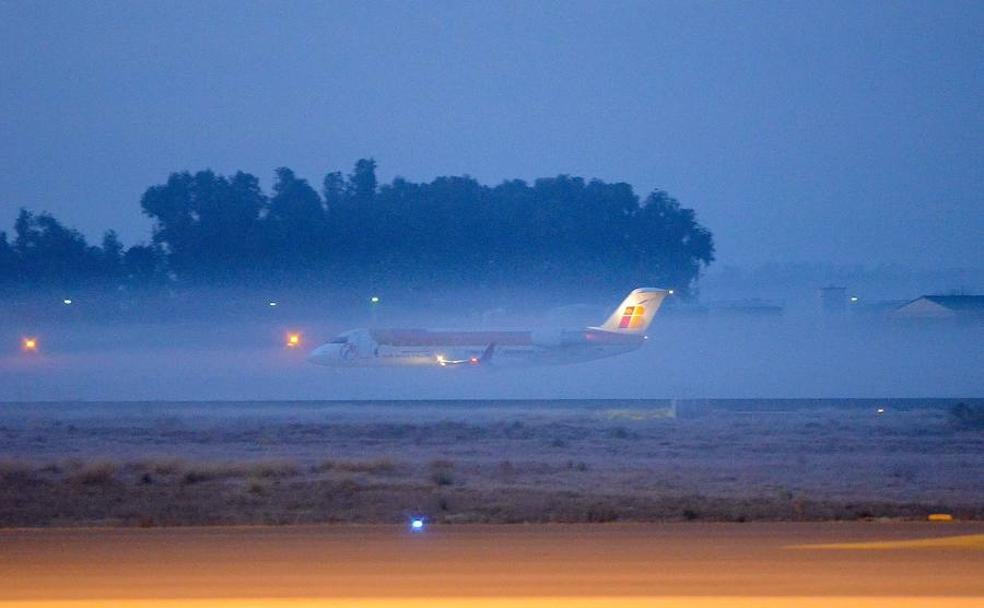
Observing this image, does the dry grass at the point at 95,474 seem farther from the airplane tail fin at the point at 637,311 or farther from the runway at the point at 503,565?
the airplane tail fin at the point at 637,311

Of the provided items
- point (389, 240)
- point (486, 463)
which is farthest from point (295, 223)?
point (486, 463)

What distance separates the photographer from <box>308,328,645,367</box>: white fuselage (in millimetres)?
48188

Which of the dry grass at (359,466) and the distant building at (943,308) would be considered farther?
the distant building at (943,308)

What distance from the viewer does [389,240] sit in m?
61.0

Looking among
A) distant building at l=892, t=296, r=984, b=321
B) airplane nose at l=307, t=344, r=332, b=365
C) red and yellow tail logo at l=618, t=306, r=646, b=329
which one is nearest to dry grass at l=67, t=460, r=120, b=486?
airplane nose at l=307, t=344, r=332, b=365

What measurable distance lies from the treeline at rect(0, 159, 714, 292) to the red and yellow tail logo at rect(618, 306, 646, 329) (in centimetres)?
1102

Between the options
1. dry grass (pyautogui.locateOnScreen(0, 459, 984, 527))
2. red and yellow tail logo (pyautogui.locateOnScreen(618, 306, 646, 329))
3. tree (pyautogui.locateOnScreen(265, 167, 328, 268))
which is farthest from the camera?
tree (pyautogui.locateOnScreen(265, 167, 328, 268))

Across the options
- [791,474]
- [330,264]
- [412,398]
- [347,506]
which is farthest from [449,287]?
[347,506]

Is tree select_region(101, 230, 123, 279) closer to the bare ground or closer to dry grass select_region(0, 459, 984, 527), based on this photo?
the bare ground

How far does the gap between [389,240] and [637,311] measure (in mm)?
16985

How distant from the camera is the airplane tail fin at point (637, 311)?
157 ft

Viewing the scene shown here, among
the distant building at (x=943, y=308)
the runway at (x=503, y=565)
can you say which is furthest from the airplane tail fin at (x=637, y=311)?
the runway at (x=503, y=565)

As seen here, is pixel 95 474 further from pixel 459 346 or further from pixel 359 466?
pixel 459 346

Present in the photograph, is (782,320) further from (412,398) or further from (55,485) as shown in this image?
(55,485)
